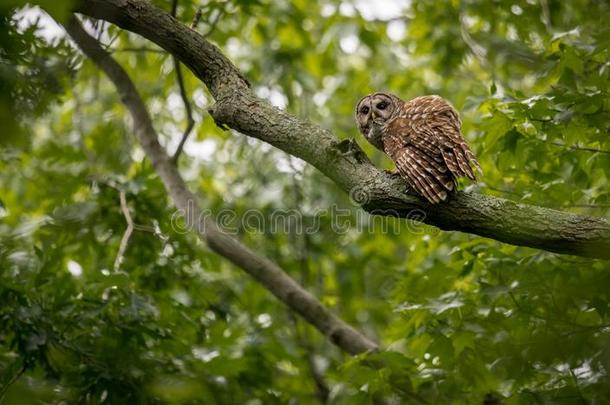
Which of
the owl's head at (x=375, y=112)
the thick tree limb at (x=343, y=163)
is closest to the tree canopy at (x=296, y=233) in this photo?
the thick tree limb at (x=343, y=163)

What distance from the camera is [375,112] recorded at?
4.10m

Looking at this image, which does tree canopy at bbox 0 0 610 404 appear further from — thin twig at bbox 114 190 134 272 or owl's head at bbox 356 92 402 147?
owl's head at bbox 356 92 402 147

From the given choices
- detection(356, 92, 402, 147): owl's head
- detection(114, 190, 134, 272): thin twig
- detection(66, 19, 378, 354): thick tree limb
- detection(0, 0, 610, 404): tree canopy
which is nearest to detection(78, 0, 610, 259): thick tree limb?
detection(0, 0, 610, 404): tree canopy

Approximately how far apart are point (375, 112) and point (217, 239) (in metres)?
1.47

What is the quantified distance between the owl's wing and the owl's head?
124mm

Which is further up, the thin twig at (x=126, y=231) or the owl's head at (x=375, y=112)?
the owl's head at (x=375, y=112)

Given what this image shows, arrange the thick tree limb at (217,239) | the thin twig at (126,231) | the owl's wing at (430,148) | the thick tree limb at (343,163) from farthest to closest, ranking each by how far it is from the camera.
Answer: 1. the thick tree limb at (217,239)
2. the thin twig at (126,231)
3. the owl's wing at (430,148)
4. the thick tree limb at (343,163)

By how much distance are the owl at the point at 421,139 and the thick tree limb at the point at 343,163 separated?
84mm

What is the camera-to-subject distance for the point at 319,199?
665cm

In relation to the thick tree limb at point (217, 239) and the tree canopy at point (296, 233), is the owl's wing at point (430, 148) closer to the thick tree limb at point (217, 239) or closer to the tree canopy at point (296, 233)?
the tree canopy at point (296, 233)

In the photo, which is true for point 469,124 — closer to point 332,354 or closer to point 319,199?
point 319,199

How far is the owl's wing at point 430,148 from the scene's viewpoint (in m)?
2.81

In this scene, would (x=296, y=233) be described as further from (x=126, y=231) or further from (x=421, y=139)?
(x=421, y=139)

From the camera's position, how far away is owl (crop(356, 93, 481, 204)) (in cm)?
284
